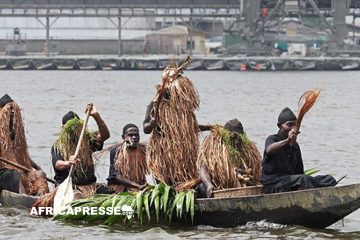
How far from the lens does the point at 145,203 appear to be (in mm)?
19078

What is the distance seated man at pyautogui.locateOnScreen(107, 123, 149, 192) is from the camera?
2019 cm

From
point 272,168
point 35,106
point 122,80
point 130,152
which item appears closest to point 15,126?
point 130,152

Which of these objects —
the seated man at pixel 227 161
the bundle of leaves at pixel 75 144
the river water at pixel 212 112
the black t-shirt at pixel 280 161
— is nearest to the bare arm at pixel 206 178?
the seated man at pixel 227 161

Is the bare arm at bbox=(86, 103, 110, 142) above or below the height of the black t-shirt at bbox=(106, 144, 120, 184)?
above

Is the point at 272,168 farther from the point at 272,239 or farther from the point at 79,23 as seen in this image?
the point at 79,23

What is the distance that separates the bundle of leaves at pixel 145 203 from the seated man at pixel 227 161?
1.33ft

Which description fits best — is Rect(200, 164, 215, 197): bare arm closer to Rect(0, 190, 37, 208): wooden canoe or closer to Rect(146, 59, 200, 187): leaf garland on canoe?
Rect(146, 59, 200, 187): leaf garland on canoe

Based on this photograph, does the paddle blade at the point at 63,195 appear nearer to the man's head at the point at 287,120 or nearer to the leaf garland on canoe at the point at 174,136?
the leaf garland on canoe at the point at 174,136

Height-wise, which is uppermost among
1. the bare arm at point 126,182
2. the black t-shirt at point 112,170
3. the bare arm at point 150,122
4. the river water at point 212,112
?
the bare arm at point 150,122

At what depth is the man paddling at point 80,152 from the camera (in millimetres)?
20436

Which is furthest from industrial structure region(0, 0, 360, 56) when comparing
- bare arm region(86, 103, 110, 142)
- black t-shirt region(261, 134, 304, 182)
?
black t-shirt region(261, 134, 304, 182)

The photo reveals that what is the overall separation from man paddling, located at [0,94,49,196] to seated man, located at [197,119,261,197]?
339 cm

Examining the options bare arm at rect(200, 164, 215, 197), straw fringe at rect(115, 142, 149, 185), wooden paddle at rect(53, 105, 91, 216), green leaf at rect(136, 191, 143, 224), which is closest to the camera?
bare arm at rect(200, 164, 215, 197)

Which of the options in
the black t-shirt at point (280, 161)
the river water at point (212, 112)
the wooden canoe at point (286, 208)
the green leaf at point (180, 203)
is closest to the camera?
the wooden canoe at point (286, 208)
